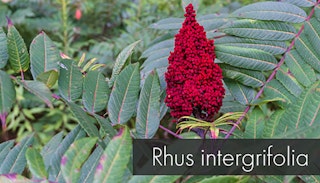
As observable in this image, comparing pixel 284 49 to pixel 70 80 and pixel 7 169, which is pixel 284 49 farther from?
pixel 7 169

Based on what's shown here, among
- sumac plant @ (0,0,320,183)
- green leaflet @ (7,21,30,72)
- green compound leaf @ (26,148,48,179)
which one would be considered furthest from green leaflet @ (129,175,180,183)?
green leaflet @ (7,21,30,72)

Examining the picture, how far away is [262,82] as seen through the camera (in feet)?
3.39

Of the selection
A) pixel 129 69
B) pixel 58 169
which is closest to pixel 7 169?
pixel 58 169

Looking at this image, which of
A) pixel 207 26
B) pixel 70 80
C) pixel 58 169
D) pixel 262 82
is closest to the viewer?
pixel 58 169

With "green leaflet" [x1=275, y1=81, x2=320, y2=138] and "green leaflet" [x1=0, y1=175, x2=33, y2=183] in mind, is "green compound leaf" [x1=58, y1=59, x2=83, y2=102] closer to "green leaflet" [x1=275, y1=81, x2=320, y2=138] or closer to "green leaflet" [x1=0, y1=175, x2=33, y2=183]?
"green leaflet" [x1=0, y1=175, x2=33, y2=183]

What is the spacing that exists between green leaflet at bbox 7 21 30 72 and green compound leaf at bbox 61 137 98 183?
0.28 metres

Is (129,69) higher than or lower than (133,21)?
higher

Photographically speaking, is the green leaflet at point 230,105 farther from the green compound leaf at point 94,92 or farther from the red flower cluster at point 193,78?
the green compound leaf at point 94,92

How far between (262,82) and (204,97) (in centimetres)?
19

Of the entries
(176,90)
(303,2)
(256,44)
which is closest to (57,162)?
(176,90)

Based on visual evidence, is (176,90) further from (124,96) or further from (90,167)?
(90,167)

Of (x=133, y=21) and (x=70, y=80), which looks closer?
(x=70, y=80)

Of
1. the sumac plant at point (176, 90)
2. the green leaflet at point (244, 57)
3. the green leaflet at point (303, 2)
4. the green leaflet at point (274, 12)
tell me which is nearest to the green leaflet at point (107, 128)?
the sumac plant at point (176, 90)

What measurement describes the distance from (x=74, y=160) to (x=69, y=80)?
0.26m
